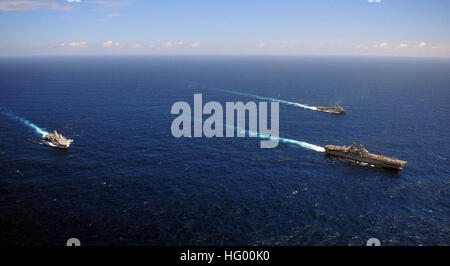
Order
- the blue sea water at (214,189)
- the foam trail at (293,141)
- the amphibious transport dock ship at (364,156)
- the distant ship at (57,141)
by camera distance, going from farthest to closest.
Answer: the foam trail at (293,141)
the distant ship at (57,141)
the amphibious transport dock ship at (364,156)
the blue sea water at (214,189)

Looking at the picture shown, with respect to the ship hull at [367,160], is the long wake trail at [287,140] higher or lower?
higher

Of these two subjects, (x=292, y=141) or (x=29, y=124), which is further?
(x=29, y=124)

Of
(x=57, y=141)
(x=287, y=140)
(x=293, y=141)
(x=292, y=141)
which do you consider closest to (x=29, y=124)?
(x=57, y=141)

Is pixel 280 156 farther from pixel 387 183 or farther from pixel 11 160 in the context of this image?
pixel 11 160

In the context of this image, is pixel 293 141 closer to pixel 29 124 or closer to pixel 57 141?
pixel 57 141

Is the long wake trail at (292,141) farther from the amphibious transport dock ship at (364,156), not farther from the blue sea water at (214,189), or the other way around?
the amphibious transport dock ship at (364,156)

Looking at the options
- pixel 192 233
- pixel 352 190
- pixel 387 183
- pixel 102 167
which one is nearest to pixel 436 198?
pixel 387 183

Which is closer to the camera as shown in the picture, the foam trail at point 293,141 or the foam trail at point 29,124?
the foam trail at point 293,141

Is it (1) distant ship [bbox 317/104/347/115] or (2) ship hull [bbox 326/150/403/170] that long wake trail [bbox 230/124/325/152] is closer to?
(2) ship hull [bbox 326/150/403/170]

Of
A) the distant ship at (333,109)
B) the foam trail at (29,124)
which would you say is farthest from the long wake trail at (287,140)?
the foam trail at (29,124)
